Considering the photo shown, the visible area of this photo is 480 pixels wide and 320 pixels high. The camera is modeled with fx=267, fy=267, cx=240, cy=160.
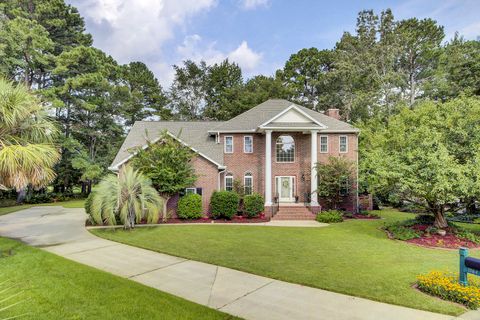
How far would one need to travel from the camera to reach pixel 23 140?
8.28 m

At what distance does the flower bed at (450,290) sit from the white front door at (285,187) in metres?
13.8

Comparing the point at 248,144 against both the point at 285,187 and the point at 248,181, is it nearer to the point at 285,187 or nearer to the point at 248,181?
the point at 248,181

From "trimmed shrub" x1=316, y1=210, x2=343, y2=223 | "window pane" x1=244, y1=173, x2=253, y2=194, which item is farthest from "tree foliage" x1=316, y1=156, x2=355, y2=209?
"window pane" x1=244, y1=173, x2=253, y2=194

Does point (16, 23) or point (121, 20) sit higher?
point (16, 23)

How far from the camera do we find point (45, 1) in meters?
30.8

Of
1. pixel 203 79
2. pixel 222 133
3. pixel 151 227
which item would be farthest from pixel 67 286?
pixel 203 79

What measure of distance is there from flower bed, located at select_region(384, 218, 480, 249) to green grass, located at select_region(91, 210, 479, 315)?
63 cm

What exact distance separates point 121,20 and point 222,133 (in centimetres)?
1063

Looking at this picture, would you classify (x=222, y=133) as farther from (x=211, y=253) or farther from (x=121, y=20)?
(x=211, y=253)

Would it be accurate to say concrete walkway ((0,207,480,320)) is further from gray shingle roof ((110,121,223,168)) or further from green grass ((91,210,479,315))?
gray shingle roof ((110,121,223,168))

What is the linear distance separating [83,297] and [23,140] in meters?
5.57

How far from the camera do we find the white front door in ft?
66.5

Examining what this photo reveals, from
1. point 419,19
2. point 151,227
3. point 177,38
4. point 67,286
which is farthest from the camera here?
point 419,19

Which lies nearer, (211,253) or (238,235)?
(211,253)
